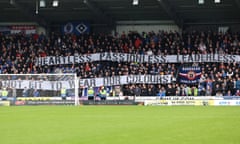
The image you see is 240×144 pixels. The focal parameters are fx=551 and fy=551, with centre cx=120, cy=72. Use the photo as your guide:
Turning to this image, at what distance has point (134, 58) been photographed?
4488 centimetres

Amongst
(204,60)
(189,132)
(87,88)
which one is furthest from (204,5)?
(189,132)

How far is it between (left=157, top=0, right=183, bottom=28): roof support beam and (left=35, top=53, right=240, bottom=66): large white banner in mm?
3599

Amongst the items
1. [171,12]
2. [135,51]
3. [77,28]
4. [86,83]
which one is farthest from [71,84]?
[77,28]

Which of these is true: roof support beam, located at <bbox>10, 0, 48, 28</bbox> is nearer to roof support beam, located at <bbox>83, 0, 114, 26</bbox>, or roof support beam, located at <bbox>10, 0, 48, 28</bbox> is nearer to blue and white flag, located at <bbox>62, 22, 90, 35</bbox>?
blue and white flag, located at <bbox>62, 22, 90, 35</bbox>

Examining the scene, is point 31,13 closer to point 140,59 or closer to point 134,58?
point 134,58

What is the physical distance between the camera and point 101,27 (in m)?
50.9

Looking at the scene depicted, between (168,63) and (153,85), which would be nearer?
(153,85)

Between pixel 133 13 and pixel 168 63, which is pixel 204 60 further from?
pixel 133 13

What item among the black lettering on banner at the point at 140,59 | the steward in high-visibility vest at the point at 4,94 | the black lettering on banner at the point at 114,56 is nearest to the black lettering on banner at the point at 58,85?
the steward in high-visibility vest at the point at 4,94

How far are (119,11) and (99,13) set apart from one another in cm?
187

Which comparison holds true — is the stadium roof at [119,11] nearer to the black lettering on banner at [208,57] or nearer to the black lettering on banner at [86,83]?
the black lettering on banner at [208,57]

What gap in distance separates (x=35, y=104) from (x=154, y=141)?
2587cm

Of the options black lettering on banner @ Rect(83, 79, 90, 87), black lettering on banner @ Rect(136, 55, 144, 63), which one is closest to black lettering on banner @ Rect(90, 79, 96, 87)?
black lettering on banner @ Rect(83, 79, 90, 87)

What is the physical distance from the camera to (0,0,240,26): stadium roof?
43.3 metres
